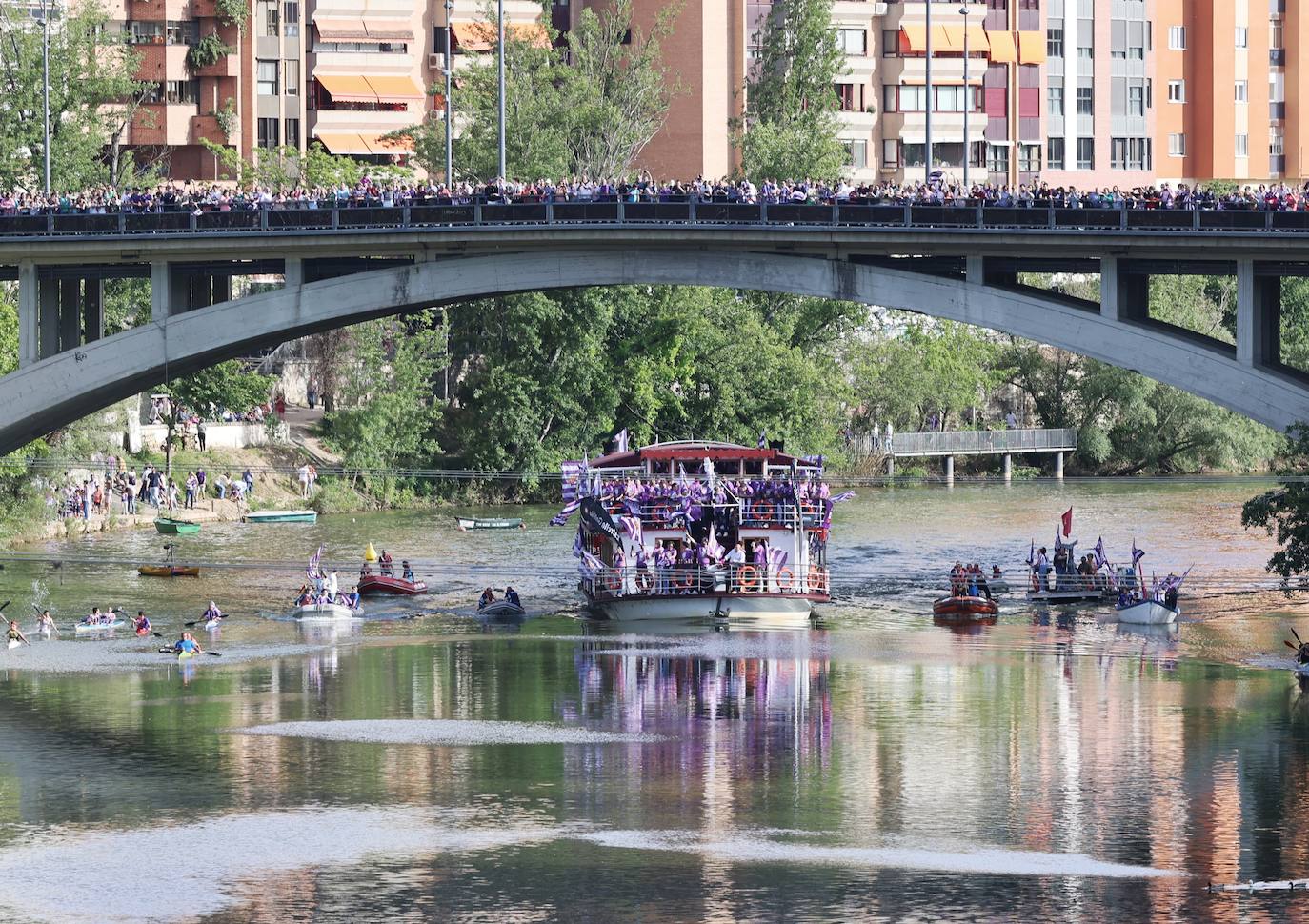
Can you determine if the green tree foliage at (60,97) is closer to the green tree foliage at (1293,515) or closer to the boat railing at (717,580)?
the boat railing at (717,580)

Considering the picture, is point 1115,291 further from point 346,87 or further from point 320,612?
point 346,87

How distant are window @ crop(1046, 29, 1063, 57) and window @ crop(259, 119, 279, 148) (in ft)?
178

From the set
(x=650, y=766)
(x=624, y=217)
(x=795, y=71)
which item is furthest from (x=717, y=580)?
(x=795, y=71)

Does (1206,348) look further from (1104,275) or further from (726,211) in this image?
(726,211)

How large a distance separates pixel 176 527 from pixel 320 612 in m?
27.6

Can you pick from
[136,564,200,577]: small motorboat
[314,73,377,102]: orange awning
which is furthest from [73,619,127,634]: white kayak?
[314,73,377,102]: orange awning

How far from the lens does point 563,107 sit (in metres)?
130

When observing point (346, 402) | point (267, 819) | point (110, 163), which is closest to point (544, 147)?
point (346, 402)

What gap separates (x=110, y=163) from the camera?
141625mm

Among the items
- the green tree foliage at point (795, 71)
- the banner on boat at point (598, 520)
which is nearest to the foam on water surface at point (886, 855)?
the banner on boat at point (598, 520)

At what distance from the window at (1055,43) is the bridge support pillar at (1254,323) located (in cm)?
9516

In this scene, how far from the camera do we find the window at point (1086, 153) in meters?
166

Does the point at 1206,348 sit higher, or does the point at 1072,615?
the point at 1206,348

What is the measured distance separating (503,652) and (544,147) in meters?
57.9
